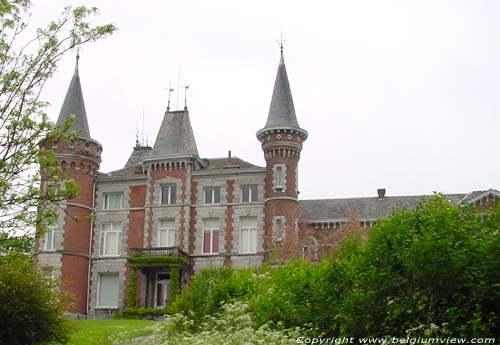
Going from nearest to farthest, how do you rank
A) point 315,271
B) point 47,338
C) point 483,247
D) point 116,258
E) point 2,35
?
point 483,247
point 2,35
point 315,271
point 47,338
point 116,258

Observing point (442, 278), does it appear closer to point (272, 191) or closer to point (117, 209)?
point (272, 191)

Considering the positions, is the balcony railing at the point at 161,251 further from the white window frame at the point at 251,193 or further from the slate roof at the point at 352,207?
the slate roof at the point at 352,207

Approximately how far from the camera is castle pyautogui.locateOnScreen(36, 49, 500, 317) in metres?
42.1

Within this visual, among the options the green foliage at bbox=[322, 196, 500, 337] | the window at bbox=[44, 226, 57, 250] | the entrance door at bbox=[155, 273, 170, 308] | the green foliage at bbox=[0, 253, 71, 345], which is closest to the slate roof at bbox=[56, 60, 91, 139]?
the window at bbox=[44, 226, 57, 250]

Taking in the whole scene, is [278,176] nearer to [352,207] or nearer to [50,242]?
[352,207]

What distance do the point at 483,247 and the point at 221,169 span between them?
1208 inches

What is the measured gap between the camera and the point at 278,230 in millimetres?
41344

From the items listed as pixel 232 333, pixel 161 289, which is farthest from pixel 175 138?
pixel 232 333

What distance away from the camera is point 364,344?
1413 cm

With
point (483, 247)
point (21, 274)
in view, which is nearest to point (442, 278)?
point (483, 247)

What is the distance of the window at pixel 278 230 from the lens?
40.9 m

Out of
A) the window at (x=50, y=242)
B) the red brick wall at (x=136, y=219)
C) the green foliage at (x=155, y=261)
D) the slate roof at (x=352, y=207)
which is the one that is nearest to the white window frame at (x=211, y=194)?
the red brick wall at (x=136, y=219)

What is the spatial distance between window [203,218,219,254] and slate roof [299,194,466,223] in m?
4.95

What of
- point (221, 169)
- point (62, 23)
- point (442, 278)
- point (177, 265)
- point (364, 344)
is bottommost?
point (364, 344)
